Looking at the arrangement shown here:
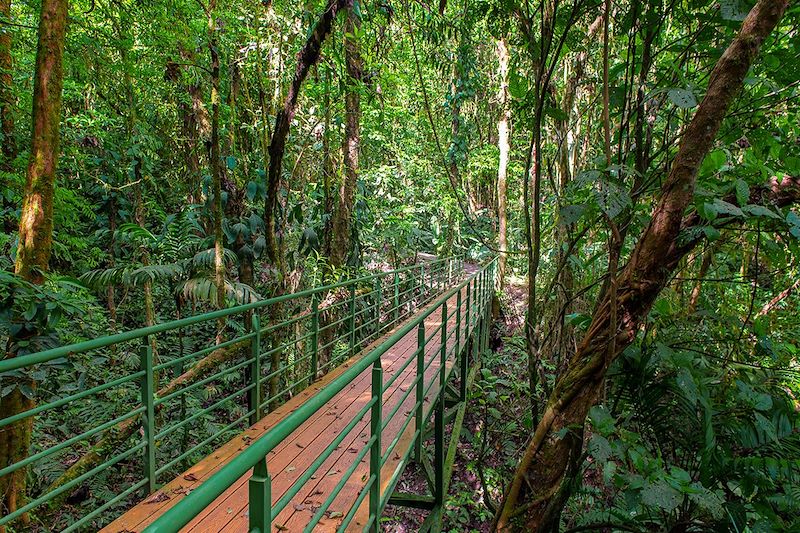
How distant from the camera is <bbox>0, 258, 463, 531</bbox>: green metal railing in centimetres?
267

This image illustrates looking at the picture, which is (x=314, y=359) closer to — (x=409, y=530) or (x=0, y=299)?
(x=0, y=299)

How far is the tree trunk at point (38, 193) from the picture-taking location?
3203 millimetres

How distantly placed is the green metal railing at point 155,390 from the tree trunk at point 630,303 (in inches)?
79.1

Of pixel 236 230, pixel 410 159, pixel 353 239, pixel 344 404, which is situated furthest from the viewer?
pixel 410 159

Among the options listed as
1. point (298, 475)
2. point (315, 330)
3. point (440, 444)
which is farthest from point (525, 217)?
point (315, 330)

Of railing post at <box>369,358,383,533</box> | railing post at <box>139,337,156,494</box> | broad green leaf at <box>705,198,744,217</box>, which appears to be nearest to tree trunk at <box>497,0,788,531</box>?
broad green leaf at <box>705,198,744,217</box>

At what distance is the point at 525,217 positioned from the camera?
2652 mm

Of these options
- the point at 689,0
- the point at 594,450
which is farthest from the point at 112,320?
the point at 689,0

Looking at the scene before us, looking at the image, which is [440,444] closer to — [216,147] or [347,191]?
[216,147]

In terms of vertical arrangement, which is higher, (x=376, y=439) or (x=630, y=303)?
(x=630, y=303)

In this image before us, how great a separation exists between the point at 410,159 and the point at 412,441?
10890mm

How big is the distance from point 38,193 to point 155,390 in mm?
4162

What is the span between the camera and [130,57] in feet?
22.7

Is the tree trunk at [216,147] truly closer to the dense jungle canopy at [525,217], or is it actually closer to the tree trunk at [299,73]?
the dense jungle canopy at [525,217]
